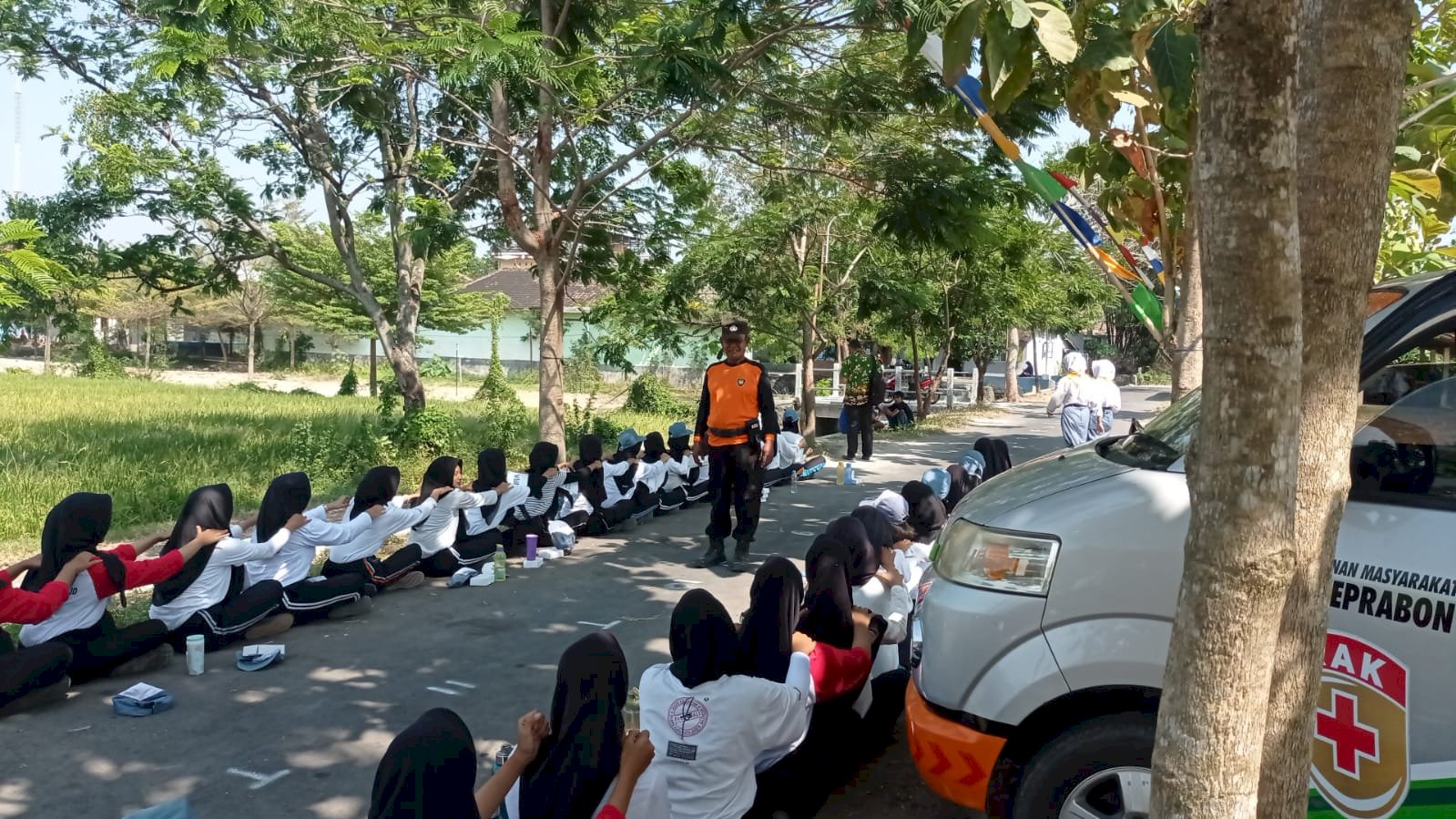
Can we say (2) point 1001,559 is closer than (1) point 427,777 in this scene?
No

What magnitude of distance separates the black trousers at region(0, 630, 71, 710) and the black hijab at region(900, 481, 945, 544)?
5.00 metres

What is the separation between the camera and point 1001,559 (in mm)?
3211

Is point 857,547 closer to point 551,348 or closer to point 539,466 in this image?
point 539,466

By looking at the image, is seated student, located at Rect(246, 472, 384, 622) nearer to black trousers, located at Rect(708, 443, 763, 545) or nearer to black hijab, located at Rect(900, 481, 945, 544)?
black trousers, located at Rect(708, 443, 763, 545)

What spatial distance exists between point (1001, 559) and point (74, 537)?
4.61 metres

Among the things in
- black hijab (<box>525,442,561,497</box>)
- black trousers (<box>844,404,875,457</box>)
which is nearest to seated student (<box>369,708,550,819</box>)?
black hijab (<box>525,442,561,497</box>)

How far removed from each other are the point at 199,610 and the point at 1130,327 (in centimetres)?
5636

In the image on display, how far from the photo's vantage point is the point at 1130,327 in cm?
5619

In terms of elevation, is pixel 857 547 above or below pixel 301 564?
above

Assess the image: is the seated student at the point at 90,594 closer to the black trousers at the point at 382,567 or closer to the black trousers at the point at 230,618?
the black trousers at the point at 230,618

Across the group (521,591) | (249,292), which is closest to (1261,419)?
(521,591)

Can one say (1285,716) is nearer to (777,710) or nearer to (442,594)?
(777,710)

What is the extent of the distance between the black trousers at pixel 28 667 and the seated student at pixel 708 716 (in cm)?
314

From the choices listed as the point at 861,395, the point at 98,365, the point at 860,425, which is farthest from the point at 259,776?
the point at 98,365
